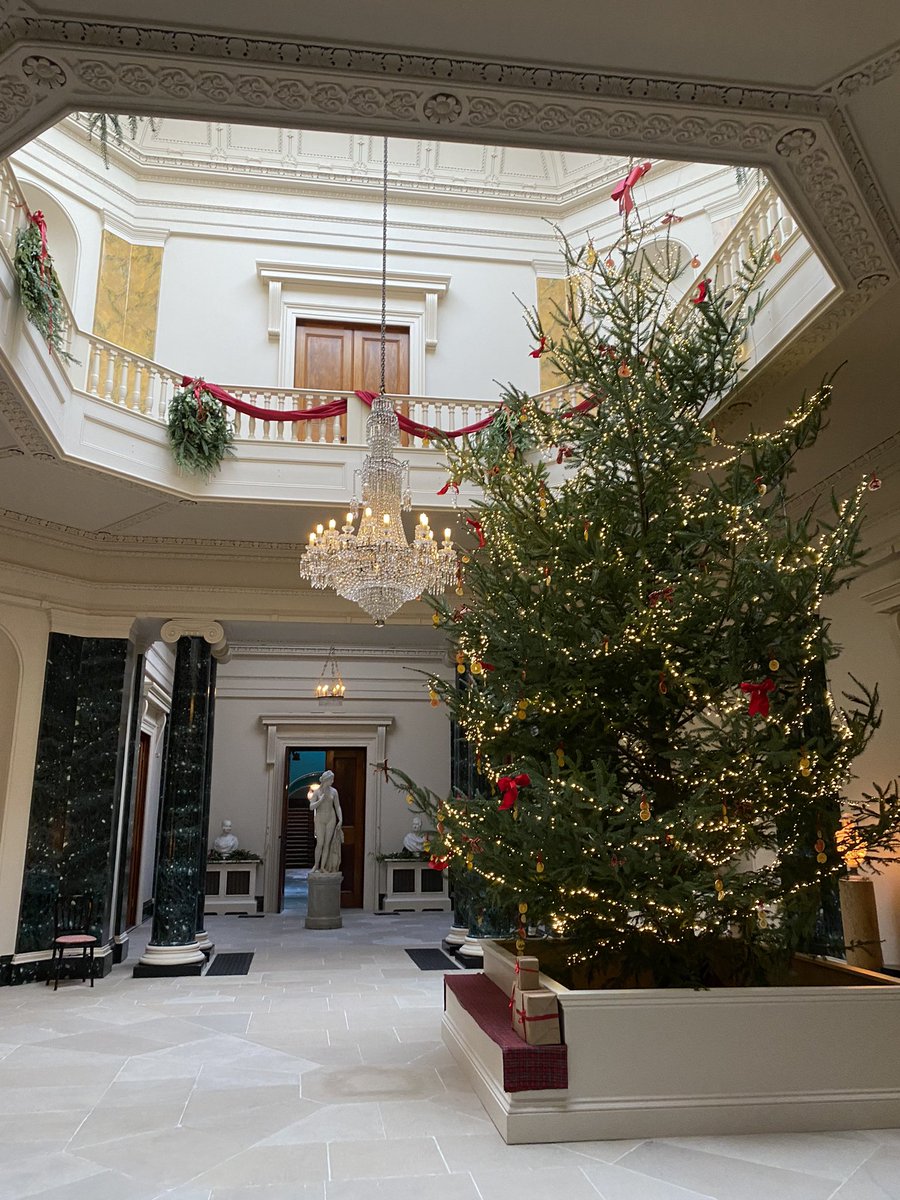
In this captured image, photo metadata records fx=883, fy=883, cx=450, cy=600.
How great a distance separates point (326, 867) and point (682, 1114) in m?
9.65

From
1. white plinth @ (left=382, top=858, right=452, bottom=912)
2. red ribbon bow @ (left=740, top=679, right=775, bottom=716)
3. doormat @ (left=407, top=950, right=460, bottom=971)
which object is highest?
red ribbon bow @ (left=740, top=679, right=775, bottom=716)

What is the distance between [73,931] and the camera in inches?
354

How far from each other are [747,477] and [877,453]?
306cm

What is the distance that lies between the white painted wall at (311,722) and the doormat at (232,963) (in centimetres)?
507

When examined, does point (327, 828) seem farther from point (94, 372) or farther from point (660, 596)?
point (660, 596)

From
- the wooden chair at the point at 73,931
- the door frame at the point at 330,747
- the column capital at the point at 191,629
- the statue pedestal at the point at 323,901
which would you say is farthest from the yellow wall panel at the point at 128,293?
the statue pedestal at the point at 323,901

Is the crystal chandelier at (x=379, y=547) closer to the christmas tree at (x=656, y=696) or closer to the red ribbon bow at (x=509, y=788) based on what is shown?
the christmas tree at (x=656, y=696)

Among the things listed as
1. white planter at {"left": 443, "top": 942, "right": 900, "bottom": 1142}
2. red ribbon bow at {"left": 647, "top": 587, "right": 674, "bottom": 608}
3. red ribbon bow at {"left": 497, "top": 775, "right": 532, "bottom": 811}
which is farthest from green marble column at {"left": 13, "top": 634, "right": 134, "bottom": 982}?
red ribbon bow at {"left": 647, "top": 587, "right": 674, "bottom": 608}

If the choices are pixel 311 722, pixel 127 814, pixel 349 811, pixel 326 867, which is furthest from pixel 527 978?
pixel 349 811

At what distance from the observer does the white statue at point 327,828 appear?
12.9 meters

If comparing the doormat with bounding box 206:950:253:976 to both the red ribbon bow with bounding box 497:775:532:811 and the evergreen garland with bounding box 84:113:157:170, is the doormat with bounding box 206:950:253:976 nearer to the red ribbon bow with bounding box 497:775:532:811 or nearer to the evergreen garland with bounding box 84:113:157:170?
the red ribbon bow with bounding box 497:775:532:811

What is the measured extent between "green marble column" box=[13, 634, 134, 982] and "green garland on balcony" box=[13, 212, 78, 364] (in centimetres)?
392

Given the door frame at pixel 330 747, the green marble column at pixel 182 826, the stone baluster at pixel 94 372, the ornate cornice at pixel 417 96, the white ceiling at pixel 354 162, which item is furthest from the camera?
the door frame at pixel 330 747

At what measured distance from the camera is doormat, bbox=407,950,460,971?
9.57 meters
